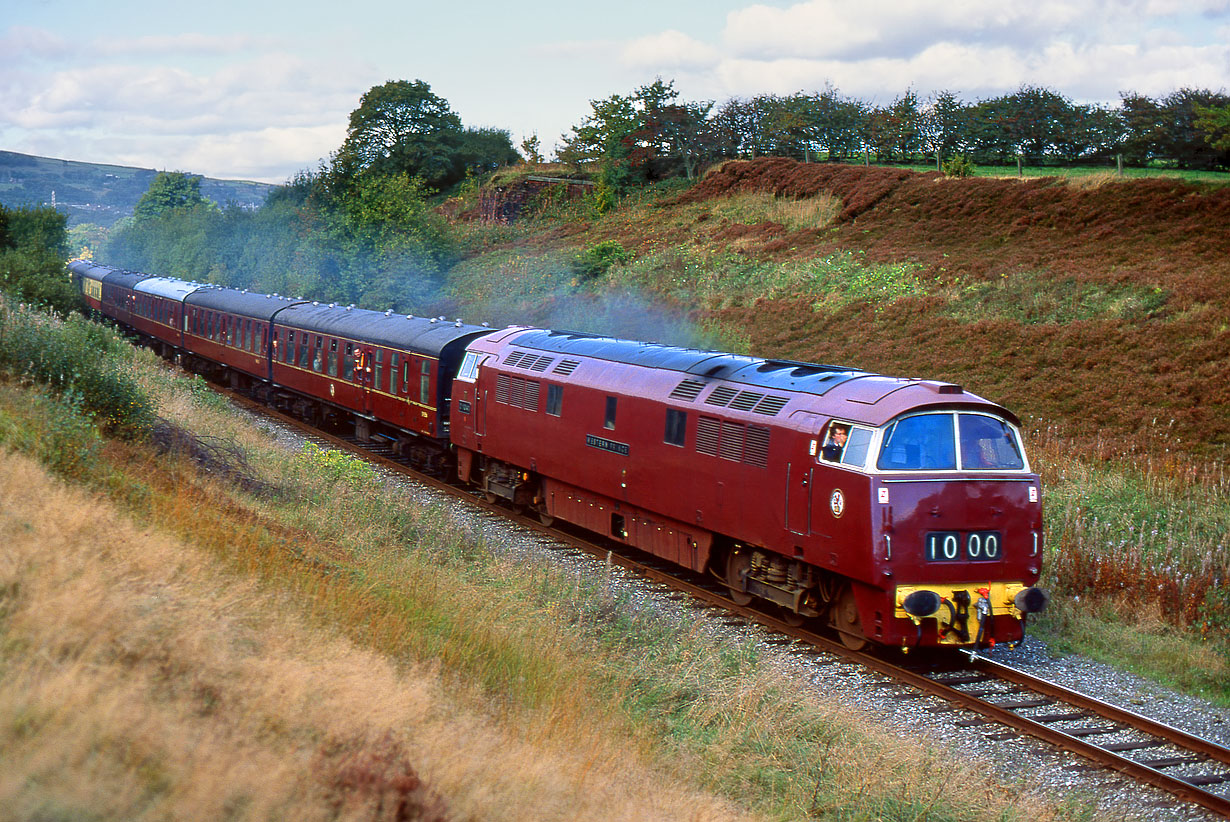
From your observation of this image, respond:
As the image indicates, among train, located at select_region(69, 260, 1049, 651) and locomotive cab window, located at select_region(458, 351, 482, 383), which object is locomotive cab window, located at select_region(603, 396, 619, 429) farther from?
locomotive cab window, located at select_region(458, 351, 482, 383)

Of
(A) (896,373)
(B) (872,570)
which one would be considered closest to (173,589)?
(B) (872,570)

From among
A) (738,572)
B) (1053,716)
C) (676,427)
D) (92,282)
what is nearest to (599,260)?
(92,282)

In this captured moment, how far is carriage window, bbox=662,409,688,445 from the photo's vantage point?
13930 mm

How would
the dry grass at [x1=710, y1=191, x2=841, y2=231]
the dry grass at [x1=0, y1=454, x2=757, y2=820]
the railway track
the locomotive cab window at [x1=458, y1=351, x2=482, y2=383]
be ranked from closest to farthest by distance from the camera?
the dry grass at [x1=0, y1=454, x2=757, y2=820], the railway track, the locomotive cab window at [x1=458, y1=351, x2=482, y2=383], the dry grass at [x1=710, y1=191, x2=841, y2=231]

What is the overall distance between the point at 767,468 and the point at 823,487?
1.05 metres

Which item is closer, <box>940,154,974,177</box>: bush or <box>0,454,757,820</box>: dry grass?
<box>0,454,757,820</box>: dry grass

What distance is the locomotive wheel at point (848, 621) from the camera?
11678 mm

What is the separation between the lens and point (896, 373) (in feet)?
87.2

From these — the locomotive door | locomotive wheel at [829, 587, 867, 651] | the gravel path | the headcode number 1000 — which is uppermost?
the locomotive door

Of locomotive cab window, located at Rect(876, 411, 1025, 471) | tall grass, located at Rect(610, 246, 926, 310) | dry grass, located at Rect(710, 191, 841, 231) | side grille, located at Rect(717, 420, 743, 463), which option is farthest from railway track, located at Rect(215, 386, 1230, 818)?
dry grass, located at Rect(710, 191, 841, 231)

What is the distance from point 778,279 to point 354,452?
1857 cm

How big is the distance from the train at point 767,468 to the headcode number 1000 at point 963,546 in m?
0.02

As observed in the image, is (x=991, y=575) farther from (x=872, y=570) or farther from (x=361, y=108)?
(x=361, y=108)

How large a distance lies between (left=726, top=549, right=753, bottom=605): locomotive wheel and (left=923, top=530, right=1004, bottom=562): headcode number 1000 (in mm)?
2854
